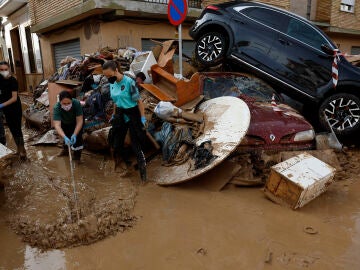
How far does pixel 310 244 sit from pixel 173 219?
58.1 inches

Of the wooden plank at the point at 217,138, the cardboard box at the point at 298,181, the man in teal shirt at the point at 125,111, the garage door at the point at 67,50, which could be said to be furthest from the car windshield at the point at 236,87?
the garage door at the point at 67,50

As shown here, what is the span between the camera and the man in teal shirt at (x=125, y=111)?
13.0ft

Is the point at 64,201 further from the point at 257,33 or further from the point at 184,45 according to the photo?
the point at 184,45

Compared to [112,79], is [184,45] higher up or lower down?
higher up

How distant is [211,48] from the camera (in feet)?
22.0

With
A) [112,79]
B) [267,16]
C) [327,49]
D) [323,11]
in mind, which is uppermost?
[323,11]

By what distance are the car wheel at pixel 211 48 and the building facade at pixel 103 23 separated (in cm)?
356

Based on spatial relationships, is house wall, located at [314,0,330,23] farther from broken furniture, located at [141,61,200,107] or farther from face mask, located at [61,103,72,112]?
face mask, located at [61,103,72,112]

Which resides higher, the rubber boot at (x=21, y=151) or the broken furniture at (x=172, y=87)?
the broken furniture at (x=172, y=87)

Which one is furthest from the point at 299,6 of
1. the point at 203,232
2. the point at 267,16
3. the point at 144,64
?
the point at 203,232

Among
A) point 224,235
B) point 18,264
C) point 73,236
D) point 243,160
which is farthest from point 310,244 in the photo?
point 18,264

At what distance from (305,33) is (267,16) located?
0.90 m

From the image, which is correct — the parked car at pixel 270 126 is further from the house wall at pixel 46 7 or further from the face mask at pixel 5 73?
the house wall at pixel 46 7

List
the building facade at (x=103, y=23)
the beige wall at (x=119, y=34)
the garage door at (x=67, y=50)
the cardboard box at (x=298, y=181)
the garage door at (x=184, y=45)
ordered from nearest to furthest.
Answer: the cardboard box at (x=298, y=181), the building facade at (x=103, y=23), the beige wall at (x=119, y=34), the garage door at (x=184, y=45), the garage door at (x=67, y=50)
